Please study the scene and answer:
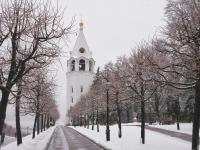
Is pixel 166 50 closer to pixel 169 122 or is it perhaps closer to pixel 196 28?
pixel 196 28

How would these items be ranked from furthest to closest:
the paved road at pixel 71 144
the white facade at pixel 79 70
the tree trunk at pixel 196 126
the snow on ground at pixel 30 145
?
the white facade at pixel 79 70 < the paved road at pixel 71 144 < the snow on ground at pixel 30 145 < the tree trunk at pixel 196 126

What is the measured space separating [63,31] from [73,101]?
141420 mm

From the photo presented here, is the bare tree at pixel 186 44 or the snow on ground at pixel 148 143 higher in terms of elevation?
the bare tree at pixel 186 44

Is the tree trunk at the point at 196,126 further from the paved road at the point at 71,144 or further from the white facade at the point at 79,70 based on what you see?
the white facade at the point at 79,70

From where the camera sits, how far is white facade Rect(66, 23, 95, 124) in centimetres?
15825

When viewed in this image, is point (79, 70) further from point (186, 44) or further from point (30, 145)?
point (186, 44)

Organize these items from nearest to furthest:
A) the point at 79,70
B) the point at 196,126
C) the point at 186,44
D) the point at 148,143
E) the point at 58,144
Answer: the point at 186,44, the point at 196,126, the point at 148,143, the point at 58,144, the point at 79,70

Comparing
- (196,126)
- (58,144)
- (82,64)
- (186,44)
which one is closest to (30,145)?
(58,144)

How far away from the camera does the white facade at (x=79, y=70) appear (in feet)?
519

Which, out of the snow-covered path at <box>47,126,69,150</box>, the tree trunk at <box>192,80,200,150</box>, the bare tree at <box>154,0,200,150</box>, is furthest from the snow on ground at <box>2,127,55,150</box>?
the tree trunk at <box>192,80,200,150</box>

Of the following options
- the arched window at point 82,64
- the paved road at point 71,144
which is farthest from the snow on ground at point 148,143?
the arched window at point 82,64

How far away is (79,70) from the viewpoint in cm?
16112

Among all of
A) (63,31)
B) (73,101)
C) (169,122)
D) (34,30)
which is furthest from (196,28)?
(73,101)

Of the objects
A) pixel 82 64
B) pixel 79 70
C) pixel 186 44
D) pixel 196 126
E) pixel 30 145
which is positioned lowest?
pixel 30 145
